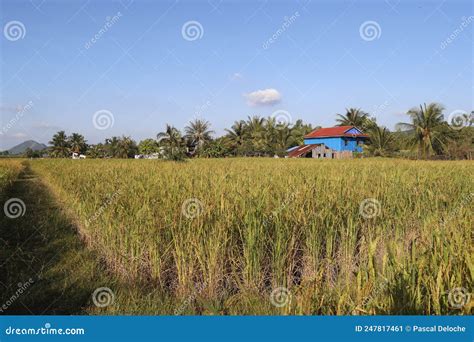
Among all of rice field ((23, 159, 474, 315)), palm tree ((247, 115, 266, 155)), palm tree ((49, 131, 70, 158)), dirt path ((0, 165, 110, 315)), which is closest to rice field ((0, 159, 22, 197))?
dirt path ((0, 165, 110, 315))

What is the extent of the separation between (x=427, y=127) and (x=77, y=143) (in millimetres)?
49848

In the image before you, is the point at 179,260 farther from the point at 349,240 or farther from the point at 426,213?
the point at 426,213

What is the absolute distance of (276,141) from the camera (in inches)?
1683

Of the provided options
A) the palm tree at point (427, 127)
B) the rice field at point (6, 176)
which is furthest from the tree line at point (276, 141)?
the rice field at point (6, 176)

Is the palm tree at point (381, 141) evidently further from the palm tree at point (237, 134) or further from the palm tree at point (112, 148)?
the palm tree at point (112, 148)

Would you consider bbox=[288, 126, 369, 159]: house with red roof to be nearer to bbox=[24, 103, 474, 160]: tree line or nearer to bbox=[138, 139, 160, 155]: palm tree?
bbox=[24, 103, 474, 160]: tree line

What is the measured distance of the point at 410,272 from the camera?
9.21 feet

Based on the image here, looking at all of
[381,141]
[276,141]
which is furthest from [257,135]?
[381,141]

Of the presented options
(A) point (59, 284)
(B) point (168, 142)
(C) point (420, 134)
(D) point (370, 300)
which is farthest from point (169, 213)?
(B) point (168, 142)

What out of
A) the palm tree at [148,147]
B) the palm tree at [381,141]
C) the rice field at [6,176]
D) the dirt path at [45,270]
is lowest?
the dirt path at [45,270]

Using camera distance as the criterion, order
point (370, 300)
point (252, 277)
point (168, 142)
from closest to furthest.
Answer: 1. point (370, 300)
2. point (252, 277)
3. point (168, 142)

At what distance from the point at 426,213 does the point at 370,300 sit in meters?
2.98

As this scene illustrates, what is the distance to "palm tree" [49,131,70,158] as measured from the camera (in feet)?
184

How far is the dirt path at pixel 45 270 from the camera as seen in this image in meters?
3.60
